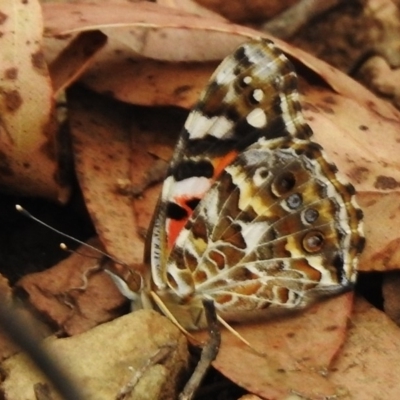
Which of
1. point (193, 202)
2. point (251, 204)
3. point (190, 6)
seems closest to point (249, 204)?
point (251, 204)

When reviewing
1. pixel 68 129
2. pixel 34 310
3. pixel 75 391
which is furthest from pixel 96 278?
pixel 75 391

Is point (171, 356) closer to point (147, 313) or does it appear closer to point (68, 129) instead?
point (147, 313)

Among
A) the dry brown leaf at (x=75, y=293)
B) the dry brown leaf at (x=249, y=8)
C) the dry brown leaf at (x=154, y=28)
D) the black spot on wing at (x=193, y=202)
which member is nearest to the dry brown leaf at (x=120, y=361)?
the dry brown leaf at (x=75, y=293)

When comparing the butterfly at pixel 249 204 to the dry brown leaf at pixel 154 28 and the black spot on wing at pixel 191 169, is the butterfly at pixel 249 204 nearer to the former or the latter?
the black spot on wing at pixel 191 169

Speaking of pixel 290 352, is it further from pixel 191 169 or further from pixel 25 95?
pixel 25 95

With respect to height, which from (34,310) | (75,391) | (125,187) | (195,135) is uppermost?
(75,391)

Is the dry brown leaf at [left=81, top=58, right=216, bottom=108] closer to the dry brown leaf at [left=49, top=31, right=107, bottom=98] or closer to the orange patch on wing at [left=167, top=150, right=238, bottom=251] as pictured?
the dry brown leaf at [left=49, top=31, right=107, bottom=98]

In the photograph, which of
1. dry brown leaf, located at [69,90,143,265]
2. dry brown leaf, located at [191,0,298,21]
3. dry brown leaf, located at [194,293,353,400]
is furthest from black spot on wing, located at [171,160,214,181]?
dry brown leaf, located at [191,0,298,21]
